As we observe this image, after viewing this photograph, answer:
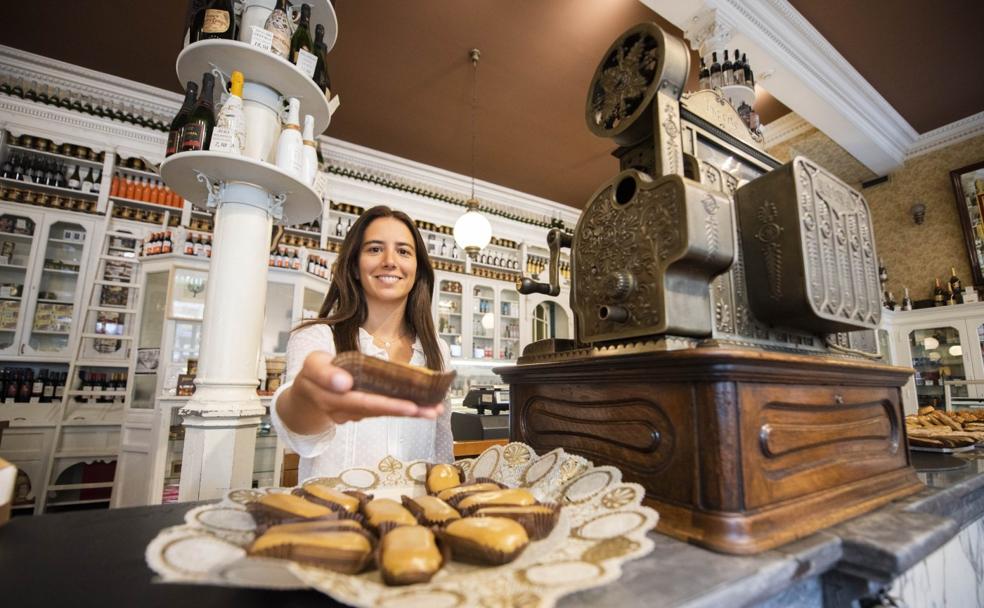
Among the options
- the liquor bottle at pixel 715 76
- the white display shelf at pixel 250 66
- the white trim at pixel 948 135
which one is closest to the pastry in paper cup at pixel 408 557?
the white display shelf at pixel 250 66

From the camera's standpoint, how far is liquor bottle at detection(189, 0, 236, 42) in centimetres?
151

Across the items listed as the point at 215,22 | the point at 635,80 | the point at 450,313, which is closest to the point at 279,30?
the point at 215,22

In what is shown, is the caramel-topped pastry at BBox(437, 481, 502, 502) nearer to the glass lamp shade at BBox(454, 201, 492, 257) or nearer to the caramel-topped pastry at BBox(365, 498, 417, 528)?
the caramel-topped pastry at BBox(365, 498, 417, 528)

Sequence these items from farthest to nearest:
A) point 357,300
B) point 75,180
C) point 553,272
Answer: point 75,180
point 357,300
point 553,272

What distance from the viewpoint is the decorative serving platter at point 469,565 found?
13.1 inches

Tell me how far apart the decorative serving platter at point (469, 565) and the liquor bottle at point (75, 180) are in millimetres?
4975

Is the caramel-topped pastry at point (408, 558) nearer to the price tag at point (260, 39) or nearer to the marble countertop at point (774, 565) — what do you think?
the marble countertop at point (774, 565)

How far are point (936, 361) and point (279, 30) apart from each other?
648cm

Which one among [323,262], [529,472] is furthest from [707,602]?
[323,262]

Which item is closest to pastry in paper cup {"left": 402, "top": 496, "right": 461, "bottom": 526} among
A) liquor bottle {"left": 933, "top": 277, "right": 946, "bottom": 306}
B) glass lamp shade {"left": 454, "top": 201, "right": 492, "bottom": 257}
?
glass lamp shade {"left": 454, "top": 201, "right": 492, "bottom": 257}

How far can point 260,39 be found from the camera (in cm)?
149

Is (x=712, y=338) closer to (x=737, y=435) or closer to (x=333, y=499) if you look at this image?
(x=737, y=435)

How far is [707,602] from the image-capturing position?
38 cm

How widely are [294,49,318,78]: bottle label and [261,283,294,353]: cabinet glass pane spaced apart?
8.41 feet
